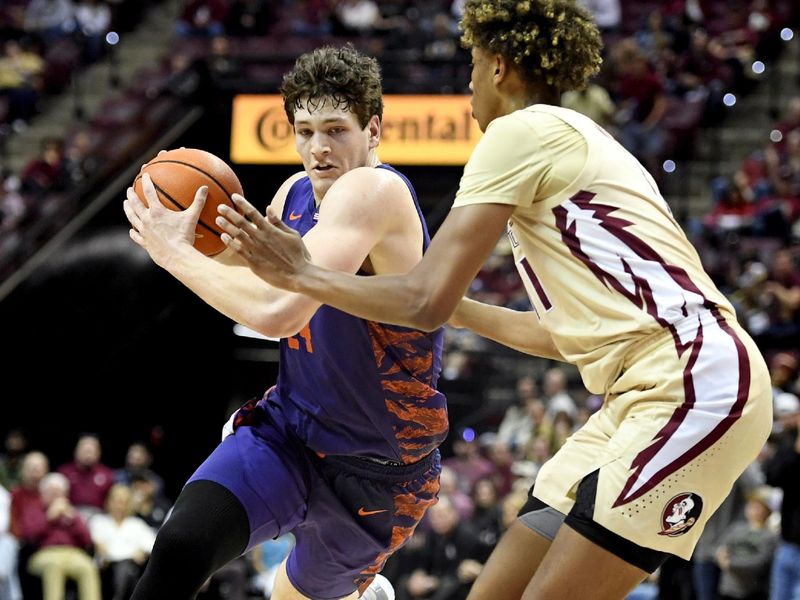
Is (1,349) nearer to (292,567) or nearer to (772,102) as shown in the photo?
(772,102)

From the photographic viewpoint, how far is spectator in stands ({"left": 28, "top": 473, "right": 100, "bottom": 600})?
35.7 ft

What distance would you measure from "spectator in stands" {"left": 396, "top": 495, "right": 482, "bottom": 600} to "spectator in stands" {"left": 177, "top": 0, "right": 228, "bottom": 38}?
9166mm

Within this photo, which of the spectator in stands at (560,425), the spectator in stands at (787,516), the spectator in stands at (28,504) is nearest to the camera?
the spectator in stands at (787,516)

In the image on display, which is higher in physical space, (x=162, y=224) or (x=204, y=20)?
(x=162, y=224)

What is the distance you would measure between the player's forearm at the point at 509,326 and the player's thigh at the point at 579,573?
39.5 inches

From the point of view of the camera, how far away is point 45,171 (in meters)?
15.6

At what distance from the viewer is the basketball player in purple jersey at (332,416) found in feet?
13.6

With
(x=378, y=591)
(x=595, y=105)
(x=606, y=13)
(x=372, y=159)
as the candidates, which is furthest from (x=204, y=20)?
(x=372, y=159)

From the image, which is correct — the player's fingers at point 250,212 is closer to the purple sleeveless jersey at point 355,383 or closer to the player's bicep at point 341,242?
the player's bicep at point 341,242

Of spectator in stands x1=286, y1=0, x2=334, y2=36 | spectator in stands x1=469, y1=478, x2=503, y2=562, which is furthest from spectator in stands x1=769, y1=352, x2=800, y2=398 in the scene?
spectator in stands x1=286, y1=0, x2=334, y2=36

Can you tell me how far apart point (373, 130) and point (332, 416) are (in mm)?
1022

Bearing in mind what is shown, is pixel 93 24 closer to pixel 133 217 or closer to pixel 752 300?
pixel 752 300

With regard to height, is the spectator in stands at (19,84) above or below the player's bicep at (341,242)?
below

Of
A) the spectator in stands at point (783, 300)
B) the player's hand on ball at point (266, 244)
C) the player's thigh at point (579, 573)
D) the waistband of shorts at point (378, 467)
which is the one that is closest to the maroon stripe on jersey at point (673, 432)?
the player's thigh at point (579, 573)
